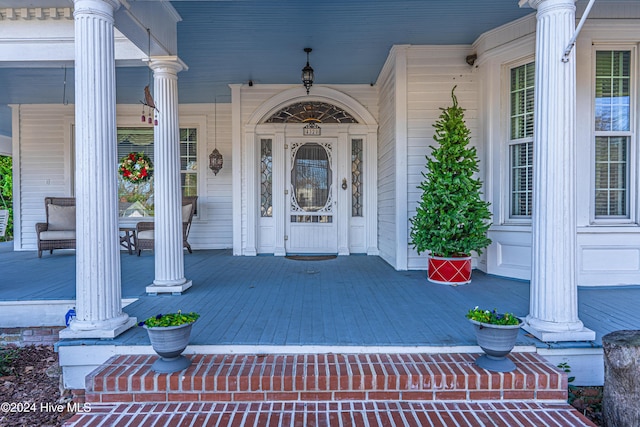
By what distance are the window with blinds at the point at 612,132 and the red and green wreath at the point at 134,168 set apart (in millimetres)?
7150

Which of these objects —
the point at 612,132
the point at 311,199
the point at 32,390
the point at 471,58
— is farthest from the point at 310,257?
the point at 612,132

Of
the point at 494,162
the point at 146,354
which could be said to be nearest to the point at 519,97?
the point at 494,162

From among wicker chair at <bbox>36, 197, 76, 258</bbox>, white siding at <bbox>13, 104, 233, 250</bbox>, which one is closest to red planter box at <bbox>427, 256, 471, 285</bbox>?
white siding at <bbox>13, 104, 233, 250</bbox>

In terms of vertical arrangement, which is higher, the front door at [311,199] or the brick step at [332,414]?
the front door at [311,199]

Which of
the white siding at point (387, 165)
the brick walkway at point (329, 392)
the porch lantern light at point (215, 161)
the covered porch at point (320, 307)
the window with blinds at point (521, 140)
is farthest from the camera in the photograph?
the porch lantern light at point (215, 161)

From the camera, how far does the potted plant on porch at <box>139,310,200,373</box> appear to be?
2.18m

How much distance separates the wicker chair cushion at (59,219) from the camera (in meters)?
6.56

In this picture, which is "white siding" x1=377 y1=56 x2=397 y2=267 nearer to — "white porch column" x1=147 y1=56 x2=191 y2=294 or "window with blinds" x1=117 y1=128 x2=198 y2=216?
"white porch column" x1=147 y1=56 x2=191 y2=294

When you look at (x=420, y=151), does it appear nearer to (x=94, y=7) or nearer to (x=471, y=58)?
(x=471, y=58)

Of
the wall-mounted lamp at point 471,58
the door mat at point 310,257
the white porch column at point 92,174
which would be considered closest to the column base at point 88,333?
the white porch column at point 92,174

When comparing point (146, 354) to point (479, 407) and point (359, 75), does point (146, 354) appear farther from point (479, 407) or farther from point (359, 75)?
point (359, 75)

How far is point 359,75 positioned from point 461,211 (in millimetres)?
3067

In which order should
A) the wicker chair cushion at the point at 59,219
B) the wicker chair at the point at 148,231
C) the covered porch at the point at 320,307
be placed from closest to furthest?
1. the covered porch at the point at 320,307
2. the wicker chair at the point at 148,231
3. the wicker chair cushion at the point at 59,219

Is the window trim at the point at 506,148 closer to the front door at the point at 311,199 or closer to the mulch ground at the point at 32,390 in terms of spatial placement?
the front door at the point at 311,199
